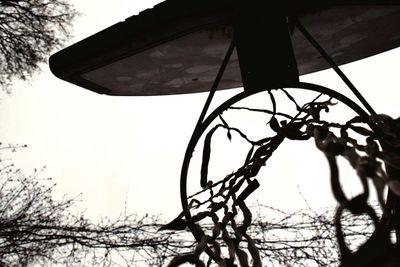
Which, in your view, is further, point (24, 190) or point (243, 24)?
point (24, 190)

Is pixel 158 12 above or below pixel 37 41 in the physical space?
below

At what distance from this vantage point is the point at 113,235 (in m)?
4.20

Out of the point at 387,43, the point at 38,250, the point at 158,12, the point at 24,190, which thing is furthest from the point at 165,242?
the point at 158,12

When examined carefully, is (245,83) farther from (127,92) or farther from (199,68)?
(127,92)

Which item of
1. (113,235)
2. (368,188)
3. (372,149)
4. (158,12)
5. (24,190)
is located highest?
(24,190)

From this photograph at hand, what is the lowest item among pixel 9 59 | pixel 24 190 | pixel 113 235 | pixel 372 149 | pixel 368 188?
pixel 368 188

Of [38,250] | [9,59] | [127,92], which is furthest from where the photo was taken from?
[9,59]

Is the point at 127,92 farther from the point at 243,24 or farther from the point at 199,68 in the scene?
the point at 243,24

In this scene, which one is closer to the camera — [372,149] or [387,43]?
[372,149]

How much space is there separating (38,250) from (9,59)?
285 cm

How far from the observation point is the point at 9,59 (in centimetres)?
554

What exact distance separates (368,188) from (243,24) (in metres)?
0.94

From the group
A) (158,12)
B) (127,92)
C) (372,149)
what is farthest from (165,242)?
(372,149)

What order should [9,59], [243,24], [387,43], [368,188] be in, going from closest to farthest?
[368,188] < [243,24] < [387,43] < [9,59]
